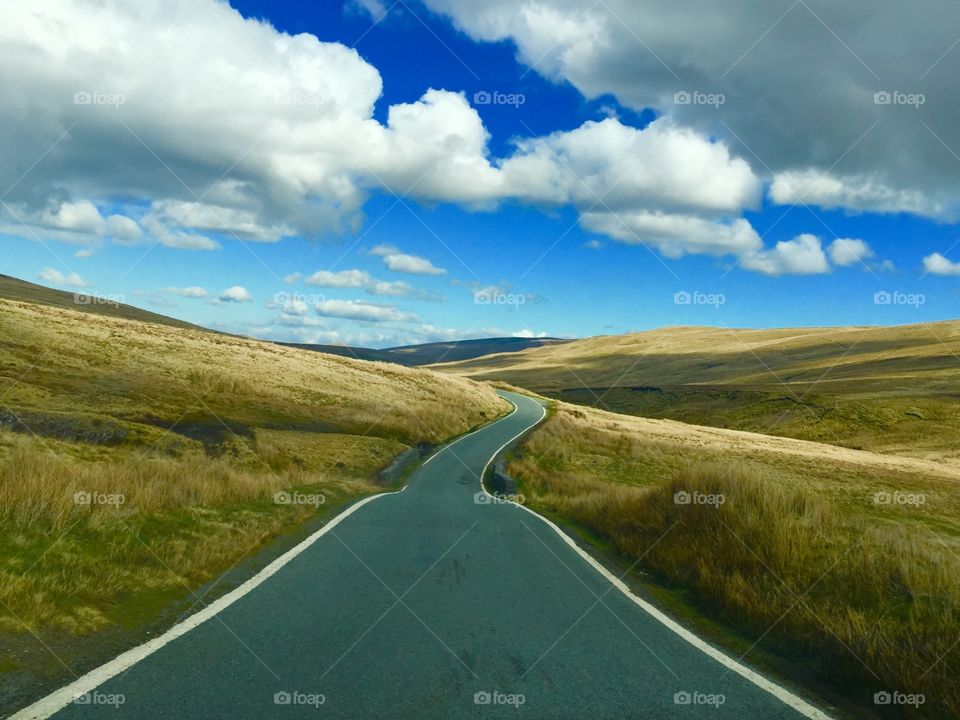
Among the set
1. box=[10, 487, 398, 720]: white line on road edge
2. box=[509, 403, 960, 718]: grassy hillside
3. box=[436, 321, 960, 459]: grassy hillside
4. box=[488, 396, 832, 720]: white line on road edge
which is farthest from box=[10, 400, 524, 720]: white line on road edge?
box=[436, 321, 960, 459]: grassy hillside

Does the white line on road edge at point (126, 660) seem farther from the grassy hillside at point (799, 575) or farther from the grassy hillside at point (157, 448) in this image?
the grassy hillside at point (799, 575)

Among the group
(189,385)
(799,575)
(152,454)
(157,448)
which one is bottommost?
(799,575)

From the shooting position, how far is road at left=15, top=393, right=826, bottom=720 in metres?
4.78

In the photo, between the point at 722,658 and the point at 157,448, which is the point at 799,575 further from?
the point at 157,448

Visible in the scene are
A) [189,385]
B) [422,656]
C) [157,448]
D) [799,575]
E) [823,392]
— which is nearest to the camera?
[422,656]

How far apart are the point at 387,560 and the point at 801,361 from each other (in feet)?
502

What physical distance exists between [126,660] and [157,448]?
19.9 m

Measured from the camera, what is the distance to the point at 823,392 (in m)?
80.5

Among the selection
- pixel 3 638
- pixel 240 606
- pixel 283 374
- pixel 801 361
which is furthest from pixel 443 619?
pixel 801 361

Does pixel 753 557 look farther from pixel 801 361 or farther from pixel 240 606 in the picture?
pixel 801 361

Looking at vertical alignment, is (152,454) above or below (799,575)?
above

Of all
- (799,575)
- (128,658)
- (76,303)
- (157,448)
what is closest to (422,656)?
(128,658)

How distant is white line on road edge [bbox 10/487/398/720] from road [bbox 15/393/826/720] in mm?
20

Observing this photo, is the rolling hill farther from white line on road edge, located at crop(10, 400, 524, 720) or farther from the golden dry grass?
white line on road edge, located at crop(10, 400, 524, 720)
